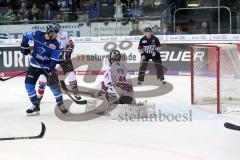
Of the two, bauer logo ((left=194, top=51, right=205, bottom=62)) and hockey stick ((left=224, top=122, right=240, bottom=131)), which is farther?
bauer logo ((left=194, top=51, right=205, bottom=62))

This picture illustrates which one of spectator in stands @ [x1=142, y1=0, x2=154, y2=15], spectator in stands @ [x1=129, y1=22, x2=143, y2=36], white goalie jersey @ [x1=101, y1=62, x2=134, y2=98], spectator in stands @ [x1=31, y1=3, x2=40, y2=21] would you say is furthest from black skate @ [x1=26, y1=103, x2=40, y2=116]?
spectator in stands @ [x1=31, y1=3, x2=40, y2=21]

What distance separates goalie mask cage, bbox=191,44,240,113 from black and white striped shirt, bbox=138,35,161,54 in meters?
2.39

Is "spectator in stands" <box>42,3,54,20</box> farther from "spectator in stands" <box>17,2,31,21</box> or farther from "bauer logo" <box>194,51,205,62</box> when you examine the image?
"bauer logo" <box>194,51,205,62</box>

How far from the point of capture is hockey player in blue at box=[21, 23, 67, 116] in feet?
26.2

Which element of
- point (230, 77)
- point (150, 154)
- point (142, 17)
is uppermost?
point (142, 17)

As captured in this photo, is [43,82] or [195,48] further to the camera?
[195,48]

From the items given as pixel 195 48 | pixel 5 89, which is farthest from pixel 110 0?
pixel 195 48

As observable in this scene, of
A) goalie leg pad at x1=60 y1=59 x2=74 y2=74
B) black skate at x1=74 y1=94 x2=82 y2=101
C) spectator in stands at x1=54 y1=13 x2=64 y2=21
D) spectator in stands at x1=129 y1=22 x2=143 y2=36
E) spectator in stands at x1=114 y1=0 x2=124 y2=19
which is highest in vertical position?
spectator in stands at x1=114 y1=0 x2=124 y2=19

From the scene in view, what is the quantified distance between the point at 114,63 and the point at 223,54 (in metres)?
1.72

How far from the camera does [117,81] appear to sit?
796 centimetres

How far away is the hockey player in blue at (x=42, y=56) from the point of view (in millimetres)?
7977

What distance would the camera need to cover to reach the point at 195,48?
9.65 meters

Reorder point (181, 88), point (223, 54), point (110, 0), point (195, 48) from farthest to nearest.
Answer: point (110, 0)
point (181, 88)
point (195, 48)
point (223, 54)

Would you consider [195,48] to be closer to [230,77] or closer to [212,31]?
[230,77]
